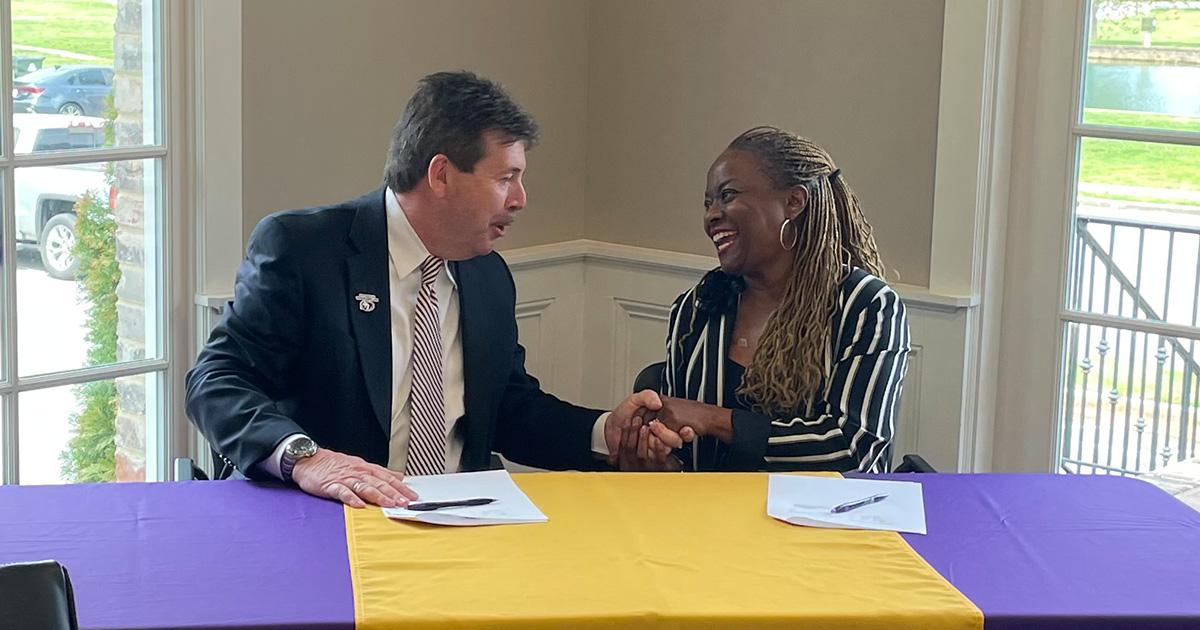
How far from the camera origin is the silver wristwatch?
2146 mm

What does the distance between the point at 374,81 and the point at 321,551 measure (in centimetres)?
182

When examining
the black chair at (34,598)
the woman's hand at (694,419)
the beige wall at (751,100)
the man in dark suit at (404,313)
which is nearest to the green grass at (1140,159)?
the beige wall at (751,100)

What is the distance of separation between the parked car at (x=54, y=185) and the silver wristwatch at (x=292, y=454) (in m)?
1.16

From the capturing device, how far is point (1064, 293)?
11.1ft

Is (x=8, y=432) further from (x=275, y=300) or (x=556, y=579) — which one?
(x=556, y=579)

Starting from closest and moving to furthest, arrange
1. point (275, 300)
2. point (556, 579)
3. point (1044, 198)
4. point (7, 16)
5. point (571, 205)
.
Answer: point (556, 579) → point (275, 300) → point (7, 16) → point (1044, 198) → point (571, 205)

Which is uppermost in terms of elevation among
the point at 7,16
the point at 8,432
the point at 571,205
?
the point at 7,16

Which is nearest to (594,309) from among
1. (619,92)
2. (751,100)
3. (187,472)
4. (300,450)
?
(619,92)

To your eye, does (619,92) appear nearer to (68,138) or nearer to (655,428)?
(68,138)

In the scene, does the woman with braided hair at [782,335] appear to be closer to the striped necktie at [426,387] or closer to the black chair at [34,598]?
the striped necktie at [426,387]

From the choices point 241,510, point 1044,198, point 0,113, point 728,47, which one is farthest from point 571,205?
point 241,510

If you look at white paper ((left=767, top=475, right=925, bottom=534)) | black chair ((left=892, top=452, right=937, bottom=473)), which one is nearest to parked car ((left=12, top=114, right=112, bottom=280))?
white paper ((left=767, top=475, right=925, bottom=534))

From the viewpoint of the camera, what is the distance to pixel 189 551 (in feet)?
6.10

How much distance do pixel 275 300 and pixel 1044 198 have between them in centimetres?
187
